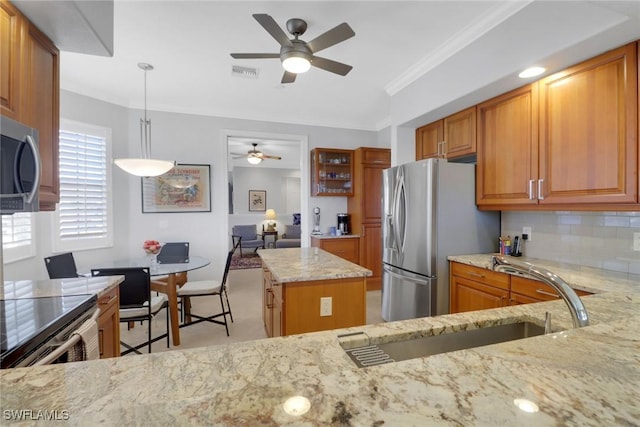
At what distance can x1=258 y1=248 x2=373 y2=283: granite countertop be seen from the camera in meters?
1.86

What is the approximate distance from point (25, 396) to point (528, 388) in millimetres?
953

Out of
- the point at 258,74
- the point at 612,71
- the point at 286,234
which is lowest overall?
the point at 286,234

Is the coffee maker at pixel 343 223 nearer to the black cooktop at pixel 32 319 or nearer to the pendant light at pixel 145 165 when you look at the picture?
the pendant light at pixel 145 165

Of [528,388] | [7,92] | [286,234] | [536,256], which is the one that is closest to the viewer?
[528,388]

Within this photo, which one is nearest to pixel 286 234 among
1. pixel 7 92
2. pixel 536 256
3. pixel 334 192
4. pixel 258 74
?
pixel 334 192

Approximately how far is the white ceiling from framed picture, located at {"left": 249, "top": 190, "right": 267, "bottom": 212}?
5.01m

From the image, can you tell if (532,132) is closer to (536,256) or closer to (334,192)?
(536,256)

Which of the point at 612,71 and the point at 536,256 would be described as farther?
the point at 536,256

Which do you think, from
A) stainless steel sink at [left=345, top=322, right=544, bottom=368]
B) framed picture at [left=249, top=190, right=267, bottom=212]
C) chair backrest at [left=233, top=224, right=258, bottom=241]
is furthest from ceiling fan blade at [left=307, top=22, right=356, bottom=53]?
framed picture at [left=249, top=190, right=267, bottom=212]

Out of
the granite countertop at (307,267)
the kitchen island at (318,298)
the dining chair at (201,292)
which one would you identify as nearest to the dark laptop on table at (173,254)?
the dining chair at (201,292)

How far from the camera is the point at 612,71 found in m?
1.73

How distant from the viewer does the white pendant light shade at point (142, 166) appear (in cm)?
293

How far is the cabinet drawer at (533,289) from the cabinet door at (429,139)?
61.5 inches

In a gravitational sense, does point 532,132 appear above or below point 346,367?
above
